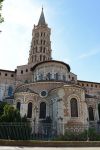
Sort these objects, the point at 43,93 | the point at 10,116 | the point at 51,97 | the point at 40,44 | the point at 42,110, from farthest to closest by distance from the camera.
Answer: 1. the point at 40,44
2. the point at 43,93
3. the point at 42,110
4. the point at 51,97
5. the point at 10,116

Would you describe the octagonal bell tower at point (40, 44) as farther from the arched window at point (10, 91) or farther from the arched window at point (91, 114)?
the arched window at point (91, 114)

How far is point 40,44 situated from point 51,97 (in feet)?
93.8

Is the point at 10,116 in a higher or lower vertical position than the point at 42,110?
lower

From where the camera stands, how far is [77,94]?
28.3 m

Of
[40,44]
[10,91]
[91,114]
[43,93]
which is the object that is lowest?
[91,114]

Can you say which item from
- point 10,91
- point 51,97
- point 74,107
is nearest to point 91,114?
point 74,107

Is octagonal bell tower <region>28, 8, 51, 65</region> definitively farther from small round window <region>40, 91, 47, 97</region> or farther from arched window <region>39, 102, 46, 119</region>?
arched window <region>39, 102, 46, 119</region>

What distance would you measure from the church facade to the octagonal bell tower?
9.06 meters

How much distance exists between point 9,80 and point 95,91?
22458 mm

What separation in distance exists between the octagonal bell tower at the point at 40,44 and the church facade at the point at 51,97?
906 centimetres

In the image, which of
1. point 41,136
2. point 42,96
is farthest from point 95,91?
point 41,136

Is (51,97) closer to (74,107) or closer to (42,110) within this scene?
(42,110)

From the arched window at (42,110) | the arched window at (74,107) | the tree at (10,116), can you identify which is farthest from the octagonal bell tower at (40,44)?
the tree at (10,116)

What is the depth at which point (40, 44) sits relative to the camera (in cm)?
5603
